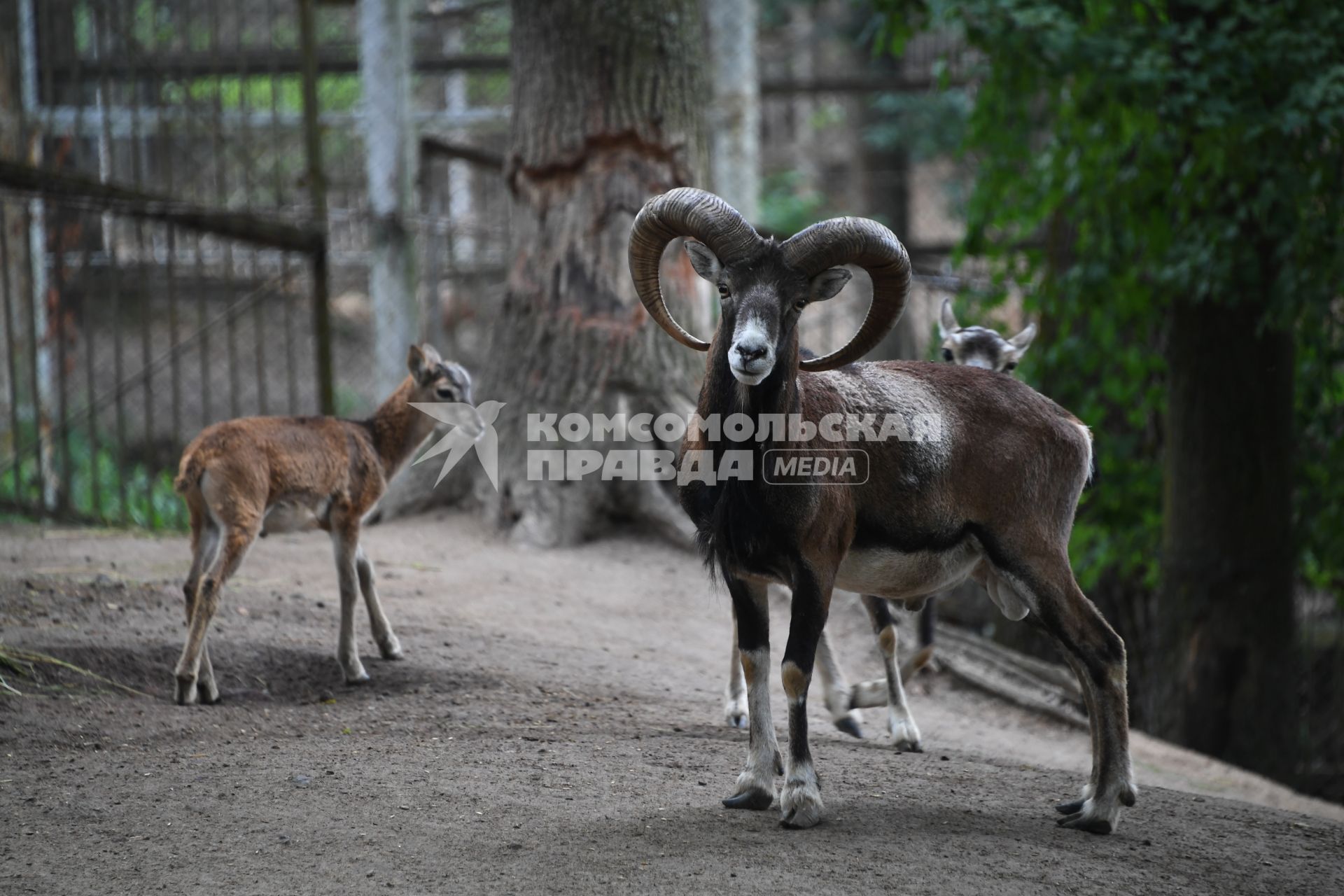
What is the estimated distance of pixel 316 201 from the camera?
1095 cm

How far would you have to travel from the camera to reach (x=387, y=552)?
9039 mm

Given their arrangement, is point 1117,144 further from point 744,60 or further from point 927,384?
point 744,60

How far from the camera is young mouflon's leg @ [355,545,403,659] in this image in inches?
258

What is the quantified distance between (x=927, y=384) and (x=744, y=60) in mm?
11056

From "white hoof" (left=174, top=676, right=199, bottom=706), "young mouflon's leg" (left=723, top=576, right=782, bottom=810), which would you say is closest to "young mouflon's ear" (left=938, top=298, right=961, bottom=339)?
"young mouflon's leg" (left=723, top=576, right=782, bottom=810)

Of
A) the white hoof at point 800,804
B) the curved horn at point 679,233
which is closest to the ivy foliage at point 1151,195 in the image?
the curved horn at point 679,233

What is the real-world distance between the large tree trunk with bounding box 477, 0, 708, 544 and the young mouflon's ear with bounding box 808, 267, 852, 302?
4.73 m

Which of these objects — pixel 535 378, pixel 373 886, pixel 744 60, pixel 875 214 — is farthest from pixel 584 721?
pixel 875 214

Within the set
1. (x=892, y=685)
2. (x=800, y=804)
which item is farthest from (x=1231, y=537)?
(x=800, y=804)

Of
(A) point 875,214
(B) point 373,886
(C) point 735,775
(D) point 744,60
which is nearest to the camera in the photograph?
(B) point 373,886

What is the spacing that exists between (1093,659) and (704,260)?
90.7 inches

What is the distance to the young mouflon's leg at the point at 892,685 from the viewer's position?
6344mm

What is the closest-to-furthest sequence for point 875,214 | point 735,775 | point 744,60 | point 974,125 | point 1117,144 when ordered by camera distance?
1. point 735,775
2. point 1117,144
3. point 974,125
4. point 744,60
5. point 875,214

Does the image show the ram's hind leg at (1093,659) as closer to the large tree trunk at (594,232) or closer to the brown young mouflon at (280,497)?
the brown young mouflon at (280,497)
